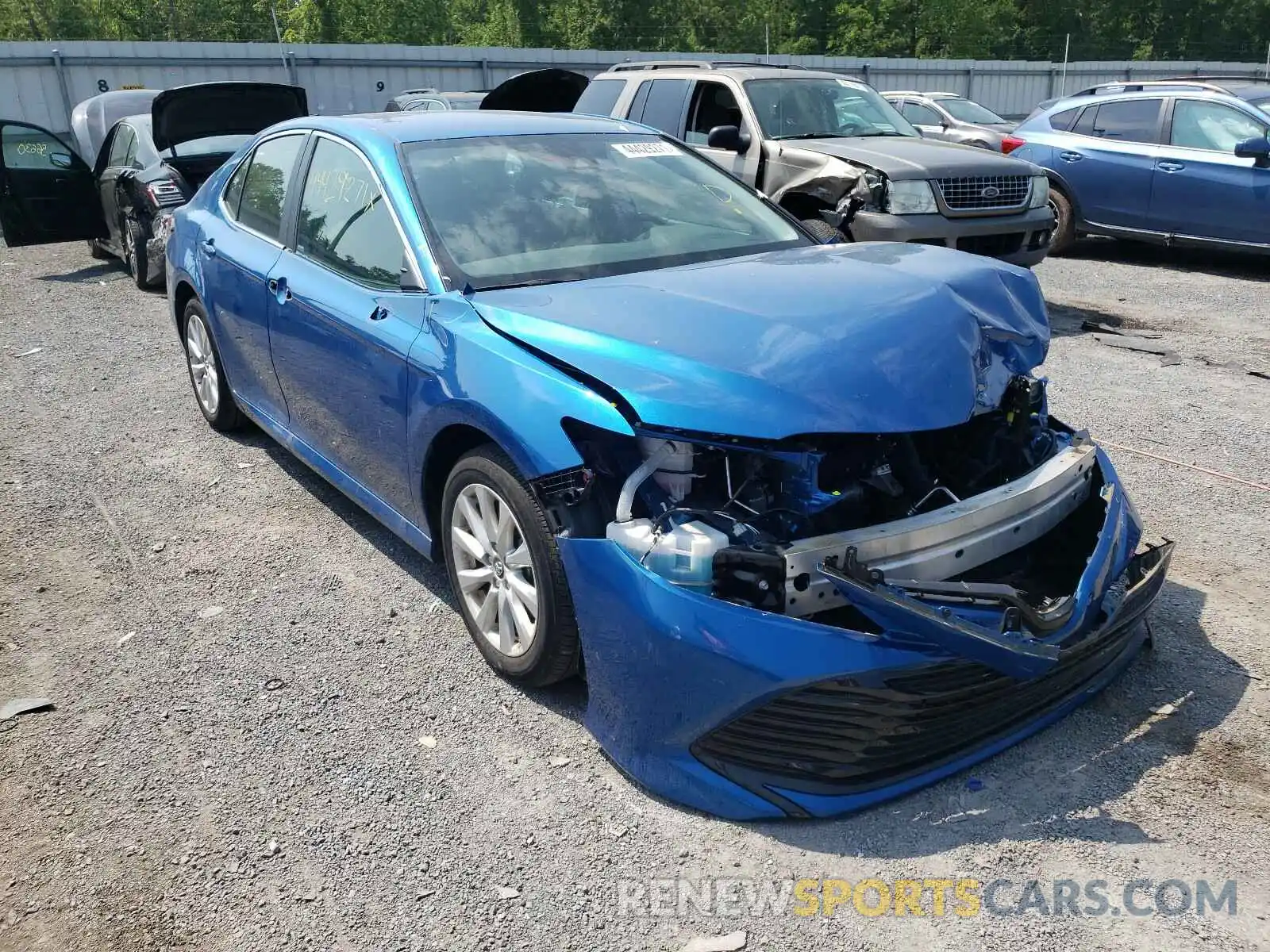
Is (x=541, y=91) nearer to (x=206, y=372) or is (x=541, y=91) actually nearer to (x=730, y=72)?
(x=730, y=72)

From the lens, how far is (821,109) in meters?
8.91

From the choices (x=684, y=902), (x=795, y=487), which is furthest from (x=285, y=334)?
(x=684, y=902)

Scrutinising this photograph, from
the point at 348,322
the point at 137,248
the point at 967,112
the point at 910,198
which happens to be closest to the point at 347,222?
the point at 348,322

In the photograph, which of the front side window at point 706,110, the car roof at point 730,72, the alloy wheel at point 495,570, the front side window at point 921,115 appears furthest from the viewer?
the front side window at point 921,115

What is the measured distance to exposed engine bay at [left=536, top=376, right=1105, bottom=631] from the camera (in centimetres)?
264

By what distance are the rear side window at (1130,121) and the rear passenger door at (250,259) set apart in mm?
8879

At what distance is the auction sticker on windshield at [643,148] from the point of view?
4414mm

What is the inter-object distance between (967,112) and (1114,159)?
716cm

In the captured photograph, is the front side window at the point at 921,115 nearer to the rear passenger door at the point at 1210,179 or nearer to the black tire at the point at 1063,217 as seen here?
the black tire at the point at 1063,217

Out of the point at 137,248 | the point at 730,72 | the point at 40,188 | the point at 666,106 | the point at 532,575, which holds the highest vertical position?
the point at 730,72

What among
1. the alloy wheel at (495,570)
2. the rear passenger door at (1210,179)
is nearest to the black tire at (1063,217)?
the rear passenger door at (1210,179)

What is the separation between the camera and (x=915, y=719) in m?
2.65

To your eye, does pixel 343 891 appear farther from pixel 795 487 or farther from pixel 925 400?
pixel 925 400

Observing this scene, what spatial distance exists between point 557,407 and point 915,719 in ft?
4.13
